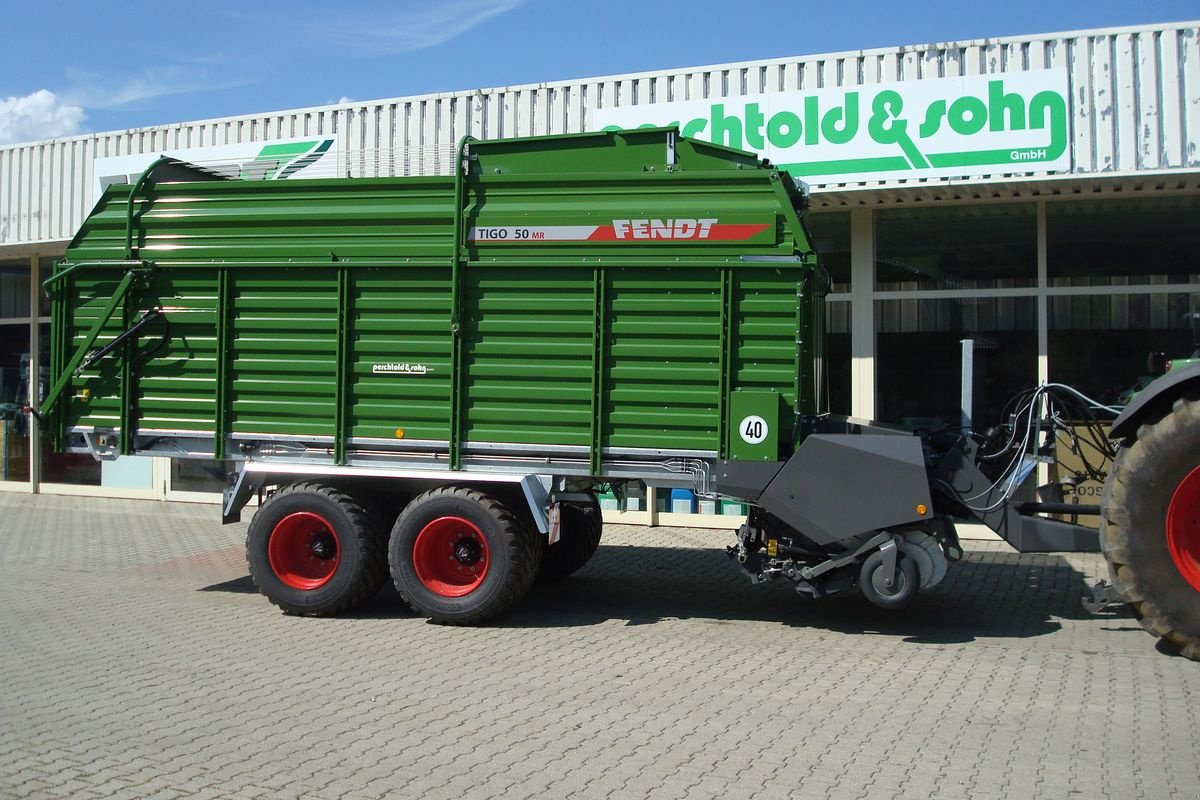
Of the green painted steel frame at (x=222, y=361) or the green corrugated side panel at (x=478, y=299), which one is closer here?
the green corrugated side panel at (x=478, y=299)

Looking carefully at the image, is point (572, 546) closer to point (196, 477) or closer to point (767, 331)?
point (767, 331)

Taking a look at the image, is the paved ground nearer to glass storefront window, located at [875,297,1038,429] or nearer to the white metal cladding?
glass storefront window, located at [875,297,1038,429]

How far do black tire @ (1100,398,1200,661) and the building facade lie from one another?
273 cm

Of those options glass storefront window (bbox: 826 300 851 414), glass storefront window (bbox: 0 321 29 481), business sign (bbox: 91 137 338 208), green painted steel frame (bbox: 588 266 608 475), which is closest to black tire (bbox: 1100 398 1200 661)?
green painted steel frame (bbox: 588 266 608 475)

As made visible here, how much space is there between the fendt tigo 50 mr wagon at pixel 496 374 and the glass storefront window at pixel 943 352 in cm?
372

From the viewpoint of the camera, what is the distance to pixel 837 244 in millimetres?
11703

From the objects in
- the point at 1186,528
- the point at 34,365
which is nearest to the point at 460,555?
the point at 1186,528

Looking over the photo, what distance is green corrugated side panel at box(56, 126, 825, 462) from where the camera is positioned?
7188mm

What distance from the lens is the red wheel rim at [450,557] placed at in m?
7.43

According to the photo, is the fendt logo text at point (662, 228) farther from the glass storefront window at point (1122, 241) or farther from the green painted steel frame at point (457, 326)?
the glass storefront window at point (1122, 241)

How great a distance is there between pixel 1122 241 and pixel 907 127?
2700mm

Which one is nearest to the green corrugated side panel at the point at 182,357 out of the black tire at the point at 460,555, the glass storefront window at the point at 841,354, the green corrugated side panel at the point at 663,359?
the black tire at the point at 460,555

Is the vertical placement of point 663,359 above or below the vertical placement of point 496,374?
above

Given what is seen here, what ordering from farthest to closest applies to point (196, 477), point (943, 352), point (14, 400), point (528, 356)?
point (14, 400)
point (196, 477)
point (943, 352)
point (528, 356)
